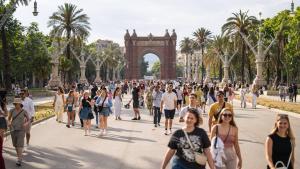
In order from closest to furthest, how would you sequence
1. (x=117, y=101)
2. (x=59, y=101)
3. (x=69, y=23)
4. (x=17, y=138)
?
(x=17, y=138), (x=59, y=101), (x=117, y=101), (x=69, y=23)

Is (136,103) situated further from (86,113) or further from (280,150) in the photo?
(280,150)

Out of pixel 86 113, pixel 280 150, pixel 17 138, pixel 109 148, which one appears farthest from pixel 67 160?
pixel 280 150

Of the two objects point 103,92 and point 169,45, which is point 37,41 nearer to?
point 103,92

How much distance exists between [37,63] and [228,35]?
23248 millimetres

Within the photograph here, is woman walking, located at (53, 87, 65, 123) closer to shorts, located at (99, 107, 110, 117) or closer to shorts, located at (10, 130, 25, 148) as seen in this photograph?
shorts, located at (99, 107, 110, 117)

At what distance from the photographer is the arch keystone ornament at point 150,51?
134 metres

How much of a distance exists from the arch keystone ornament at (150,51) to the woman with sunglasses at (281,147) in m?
127

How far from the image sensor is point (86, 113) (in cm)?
1770

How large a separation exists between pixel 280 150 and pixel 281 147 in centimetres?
4

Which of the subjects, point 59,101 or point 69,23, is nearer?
point 59,101

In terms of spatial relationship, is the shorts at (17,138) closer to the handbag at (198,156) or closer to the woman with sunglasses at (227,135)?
the woman with sunglasses at (227,135)

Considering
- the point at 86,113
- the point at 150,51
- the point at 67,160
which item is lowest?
the point at 67,160

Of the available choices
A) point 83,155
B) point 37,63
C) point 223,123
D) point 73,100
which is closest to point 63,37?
point 37,63

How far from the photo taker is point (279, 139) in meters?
6.77
